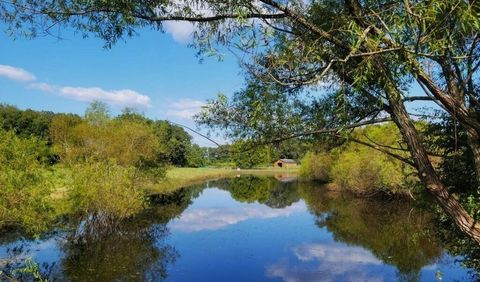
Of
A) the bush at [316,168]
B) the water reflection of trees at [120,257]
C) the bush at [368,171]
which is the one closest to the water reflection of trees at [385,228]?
the bush at [368,171]

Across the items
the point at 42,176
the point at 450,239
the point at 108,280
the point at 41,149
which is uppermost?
the point at 41,149

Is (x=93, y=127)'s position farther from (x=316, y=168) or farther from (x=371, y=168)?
(x=316, y=168)

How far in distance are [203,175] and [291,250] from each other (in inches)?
2290

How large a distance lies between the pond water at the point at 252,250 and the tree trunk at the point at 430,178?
5163 millimetres

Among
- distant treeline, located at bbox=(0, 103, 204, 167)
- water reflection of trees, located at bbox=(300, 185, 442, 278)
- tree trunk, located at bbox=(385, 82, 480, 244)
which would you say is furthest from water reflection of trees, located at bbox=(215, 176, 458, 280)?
distant treeline, located at bbox=(0, 103, 204, 167)

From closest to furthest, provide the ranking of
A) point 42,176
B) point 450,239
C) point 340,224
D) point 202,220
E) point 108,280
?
point 450,239
point 42,176
point 108,280
point 340,224
point 202,220

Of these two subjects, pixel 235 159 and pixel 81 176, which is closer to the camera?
pixel 235 159

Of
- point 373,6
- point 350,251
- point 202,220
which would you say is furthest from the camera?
point 202,220

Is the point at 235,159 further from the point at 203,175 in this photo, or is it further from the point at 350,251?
the point at 203,175

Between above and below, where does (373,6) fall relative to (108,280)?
above

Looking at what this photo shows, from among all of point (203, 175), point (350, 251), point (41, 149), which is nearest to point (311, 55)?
point (41, 149)

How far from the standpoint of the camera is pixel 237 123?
654cm

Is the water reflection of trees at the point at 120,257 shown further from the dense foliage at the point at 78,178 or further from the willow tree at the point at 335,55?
the willow tree at the point at 335,55

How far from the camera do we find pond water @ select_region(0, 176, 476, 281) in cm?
1644
